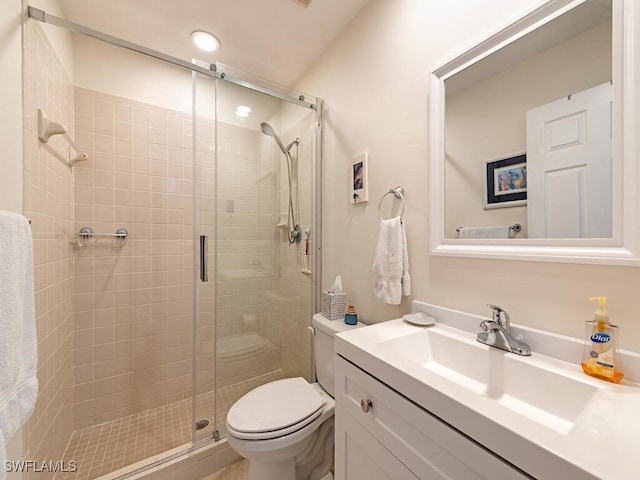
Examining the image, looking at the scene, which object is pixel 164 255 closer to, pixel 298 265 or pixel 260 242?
pixel 260 242

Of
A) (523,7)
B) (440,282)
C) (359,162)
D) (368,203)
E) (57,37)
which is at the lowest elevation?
(440,282)

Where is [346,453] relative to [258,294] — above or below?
below

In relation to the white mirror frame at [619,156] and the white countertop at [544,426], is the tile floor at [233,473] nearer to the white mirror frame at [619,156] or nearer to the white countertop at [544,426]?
the white countertop at [544,426]

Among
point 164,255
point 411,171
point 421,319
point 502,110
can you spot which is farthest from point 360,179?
point 164,255

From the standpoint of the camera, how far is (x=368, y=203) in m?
1.37

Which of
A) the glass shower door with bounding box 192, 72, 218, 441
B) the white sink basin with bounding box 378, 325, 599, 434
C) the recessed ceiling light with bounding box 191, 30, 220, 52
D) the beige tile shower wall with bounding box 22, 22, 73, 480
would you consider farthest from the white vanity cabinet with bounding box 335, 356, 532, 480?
the recessed ceiling light with bounding box 191, 30, 220, 52

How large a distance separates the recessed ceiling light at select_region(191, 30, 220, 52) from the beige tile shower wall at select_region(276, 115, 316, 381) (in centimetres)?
74

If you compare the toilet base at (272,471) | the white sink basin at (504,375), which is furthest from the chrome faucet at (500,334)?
the toilet base at (272,471)

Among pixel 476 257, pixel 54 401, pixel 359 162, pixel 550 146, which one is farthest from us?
pixel 359 162

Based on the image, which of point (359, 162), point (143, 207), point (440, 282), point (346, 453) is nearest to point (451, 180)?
point (440, 282)

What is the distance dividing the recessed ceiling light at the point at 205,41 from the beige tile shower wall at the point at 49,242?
0.74m

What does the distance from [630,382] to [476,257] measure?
1.47ft

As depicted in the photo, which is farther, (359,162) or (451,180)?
(359,162)

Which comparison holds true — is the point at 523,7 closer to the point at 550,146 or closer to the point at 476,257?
the point at 550,146
